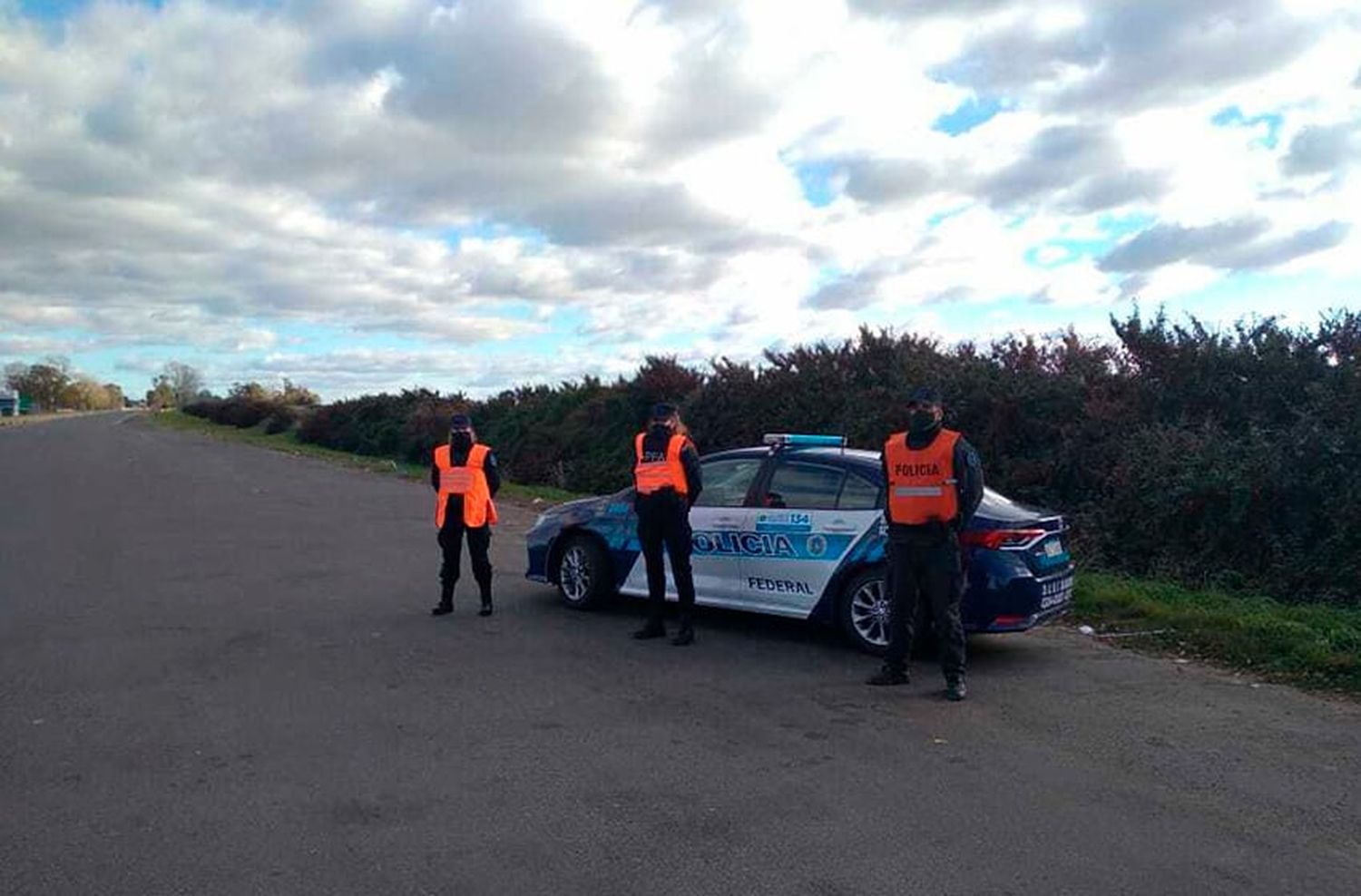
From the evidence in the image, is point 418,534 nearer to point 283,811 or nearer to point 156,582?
point 156,582

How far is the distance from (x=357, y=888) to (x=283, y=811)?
955 millimetres

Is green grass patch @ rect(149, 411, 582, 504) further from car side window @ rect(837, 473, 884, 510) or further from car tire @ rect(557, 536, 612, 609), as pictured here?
car side window @ rect(837, 473, 884, 510)

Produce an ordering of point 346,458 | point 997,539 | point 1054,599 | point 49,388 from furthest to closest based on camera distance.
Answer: point 49,388, point 346,458, point 1054,599, point 997,539

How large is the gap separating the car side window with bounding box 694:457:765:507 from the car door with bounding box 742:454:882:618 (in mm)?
213

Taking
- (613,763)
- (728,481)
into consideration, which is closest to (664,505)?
(728,481)

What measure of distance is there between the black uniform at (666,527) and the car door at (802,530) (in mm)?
515

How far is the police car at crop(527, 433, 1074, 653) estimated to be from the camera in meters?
7.65

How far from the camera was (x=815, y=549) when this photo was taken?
27.2 ft

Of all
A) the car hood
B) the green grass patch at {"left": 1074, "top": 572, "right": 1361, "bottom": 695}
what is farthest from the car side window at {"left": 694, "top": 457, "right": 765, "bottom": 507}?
the green grass patch at {"left": 1074, "top": 572, "right": 1361, "bottom": 695}

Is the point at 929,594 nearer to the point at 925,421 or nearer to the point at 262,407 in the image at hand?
the point at 925,421

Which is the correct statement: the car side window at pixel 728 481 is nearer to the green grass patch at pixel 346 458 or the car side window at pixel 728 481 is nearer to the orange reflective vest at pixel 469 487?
the orange reflective vest at pixel 469 487

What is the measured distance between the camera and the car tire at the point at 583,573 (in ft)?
31.4

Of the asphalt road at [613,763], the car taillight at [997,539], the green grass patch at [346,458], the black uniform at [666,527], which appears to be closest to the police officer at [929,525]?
the asphalt road at [613,763]

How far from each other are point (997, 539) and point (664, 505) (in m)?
2.42
